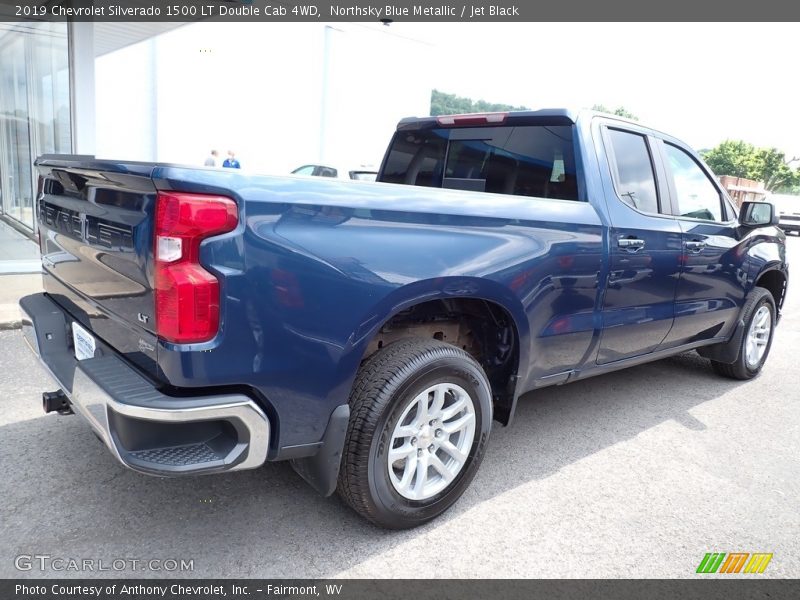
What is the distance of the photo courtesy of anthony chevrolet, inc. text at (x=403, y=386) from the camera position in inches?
80.7

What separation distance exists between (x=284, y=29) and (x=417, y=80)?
21.5ft

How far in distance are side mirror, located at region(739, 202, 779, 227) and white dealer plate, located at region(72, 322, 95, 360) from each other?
4486 mm

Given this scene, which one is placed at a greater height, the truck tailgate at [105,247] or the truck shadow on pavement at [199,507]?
the truck tailgate at [105,247]

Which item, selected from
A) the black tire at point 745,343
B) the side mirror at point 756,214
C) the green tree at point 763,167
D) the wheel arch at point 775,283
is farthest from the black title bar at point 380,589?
the green tree at point 763,167

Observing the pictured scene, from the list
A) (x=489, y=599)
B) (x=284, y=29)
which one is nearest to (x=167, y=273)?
(x=489, y=599)

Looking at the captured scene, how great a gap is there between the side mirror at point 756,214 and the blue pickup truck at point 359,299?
3.05ft

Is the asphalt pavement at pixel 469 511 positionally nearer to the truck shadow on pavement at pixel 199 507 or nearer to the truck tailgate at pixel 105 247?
the truck shadow on pavement at pixel 199 507

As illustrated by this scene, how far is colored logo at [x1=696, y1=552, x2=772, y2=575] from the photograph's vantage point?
8.48 feet

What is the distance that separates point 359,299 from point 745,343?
159 inches

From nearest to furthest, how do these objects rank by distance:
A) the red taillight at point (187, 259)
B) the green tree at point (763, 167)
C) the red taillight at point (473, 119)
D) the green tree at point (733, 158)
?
the red taillight at point (187, 259), the red taillight at point (473, 119), the green tree at point (763, 167), the green tree at point (733, 158)

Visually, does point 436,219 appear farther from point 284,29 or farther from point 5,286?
point 284,29

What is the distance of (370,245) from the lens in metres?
2.29

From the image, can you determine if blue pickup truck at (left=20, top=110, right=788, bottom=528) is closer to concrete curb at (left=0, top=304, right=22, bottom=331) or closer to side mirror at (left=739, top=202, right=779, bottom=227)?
side mirror at (left=739, top=202, right=779, bottom=227)
